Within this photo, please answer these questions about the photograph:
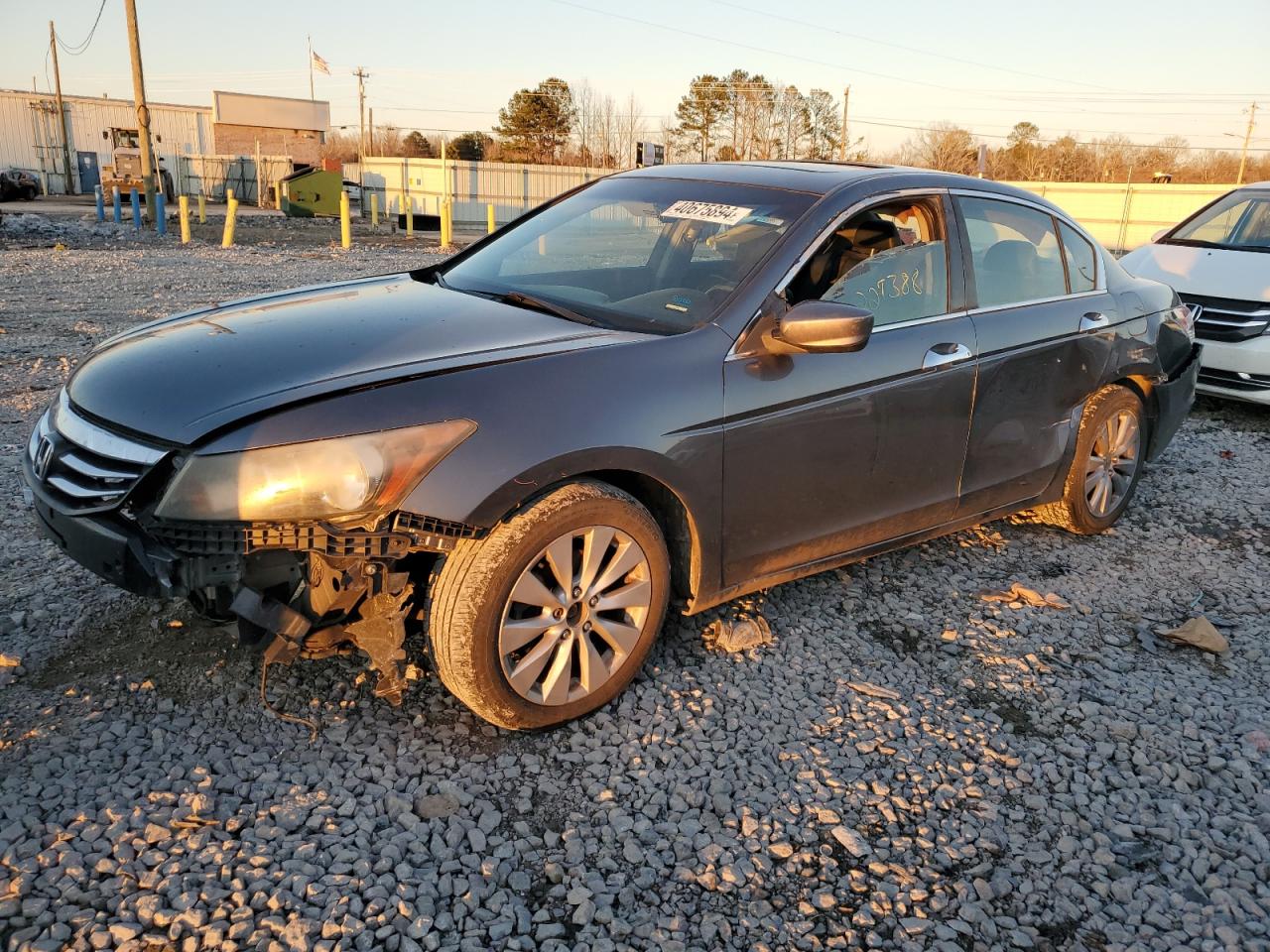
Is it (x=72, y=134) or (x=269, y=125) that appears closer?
(x=269, y=125)

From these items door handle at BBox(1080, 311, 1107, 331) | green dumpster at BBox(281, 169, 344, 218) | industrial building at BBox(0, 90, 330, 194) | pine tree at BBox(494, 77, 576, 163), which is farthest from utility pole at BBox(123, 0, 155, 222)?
pine tree at BBox(494, 77, 576, 163)

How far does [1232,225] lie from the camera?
8289 mm

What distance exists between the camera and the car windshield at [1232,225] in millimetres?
8078

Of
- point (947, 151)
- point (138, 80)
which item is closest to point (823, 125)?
point (947, 151)

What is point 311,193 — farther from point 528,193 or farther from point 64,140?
point 64,140

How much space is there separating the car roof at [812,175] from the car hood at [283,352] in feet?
3.75

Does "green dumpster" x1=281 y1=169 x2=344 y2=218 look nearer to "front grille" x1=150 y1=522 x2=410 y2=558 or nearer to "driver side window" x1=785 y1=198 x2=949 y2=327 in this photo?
"driver side window" x1=785 y1=198 x2=949 y2=327

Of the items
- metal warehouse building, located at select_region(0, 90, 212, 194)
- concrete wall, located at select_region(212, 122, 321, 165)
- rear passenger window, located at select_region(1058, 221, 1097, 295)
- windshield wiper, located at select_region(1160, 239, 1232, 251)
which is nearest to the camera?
rear passenger window, located at select_region(1058, 221, 1097, 295)

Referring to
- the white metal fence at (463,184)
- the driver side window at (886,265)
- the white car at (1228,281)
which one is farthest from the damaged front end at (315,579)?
the white metal fence at (463,184)

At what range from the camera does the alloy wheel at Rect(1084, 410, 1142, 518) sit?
477 centimetres

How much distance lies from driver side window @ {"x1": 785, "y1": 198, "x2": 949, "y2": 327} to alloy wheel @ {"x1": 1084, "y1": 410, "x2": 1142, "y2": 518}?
4.92ft

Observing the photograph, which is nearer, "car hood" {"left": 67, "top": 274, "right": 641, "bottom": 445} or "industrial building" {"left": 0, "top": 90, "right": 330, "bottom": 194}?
"car hood" {"left": 67, "top": 274, "right": 641, "bottom": 445}

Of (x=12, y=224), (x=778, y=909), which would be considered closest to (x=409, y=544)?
(x=778, y=909)

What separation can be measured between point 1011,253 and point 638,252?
172cm
